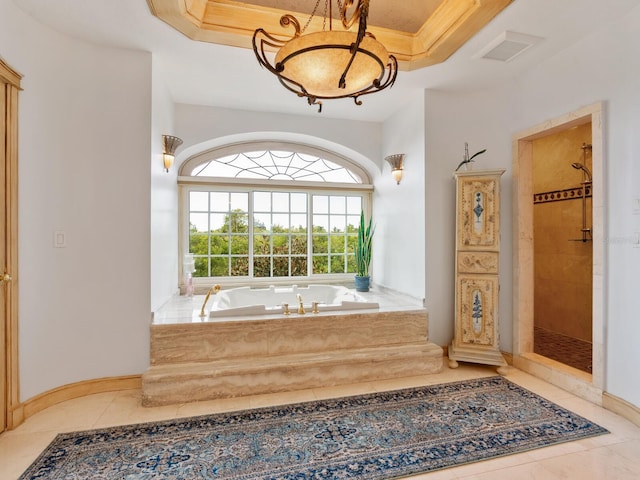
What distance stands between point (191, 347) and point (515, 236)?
2.88 metres

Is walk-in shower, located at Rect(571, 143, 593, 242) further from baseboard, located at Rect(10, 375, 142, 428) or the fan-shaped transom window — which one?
baseboard, located at Rect(10, 375, 142, 428)

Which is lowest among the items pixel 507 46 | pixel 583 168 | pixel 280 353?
pixel 280 353

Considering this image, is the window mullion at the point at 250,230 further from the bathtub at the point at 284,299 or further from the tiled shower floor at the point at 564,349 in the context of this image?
the tiled shower floor at the point at 564,349

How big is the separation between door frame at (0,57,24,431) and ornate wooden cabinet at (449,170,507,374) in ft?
10.5

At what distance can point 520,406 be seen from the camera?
7.62ft

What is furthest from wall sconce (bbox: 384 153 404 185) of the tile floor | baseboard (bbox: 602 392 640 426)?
baseboard (bbox: 602 392 640 426)

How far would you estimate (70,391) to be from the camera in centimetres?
242

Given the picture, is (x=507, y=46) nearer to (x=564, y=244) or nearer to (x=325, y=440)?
(x=564, y=244)

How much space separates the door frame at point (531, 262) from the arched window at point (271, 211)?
5.86 ft

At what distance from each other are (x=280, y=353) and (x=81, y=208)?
71.8 inches

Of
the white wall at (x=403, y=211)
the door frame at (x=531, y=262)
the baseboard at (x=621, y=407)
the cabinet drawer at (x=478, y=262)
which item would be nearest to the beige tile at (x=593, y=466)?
the baseboard at (x=621, y=407)

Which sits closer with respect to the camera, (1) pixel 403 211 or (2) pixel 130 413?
(2) pixel 130 413

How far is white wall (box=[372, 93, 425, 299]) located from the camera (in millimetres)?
3221

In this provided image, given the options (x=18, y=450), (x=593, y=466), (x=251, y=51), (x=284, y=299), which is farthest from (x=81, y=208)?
(x=593, y=466)
